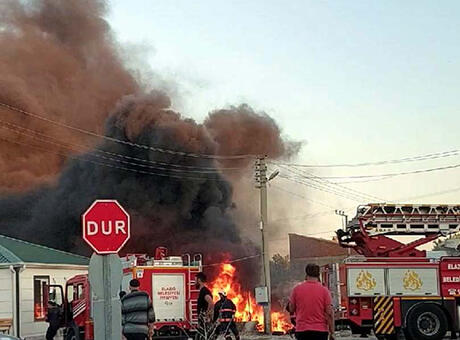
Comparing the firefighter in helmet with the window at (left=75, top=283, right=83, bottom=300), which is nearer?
the firefighter in helmet

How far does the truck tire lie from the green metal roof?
543 inches

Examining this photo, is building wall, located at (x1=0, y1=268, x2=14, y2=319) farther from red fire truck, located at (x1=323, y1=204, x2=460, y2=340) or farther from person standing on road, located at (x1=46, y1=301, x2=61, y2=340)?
red fire truck, located at (x1=323, y1=204, x2=460, y2=340)

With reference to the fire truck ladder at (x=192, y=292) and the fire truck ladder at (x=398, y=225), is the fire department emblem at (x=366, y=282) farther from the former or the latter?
the fire truck ladder at (x=192, y=292)

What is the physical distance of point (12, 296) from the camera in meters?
26.9

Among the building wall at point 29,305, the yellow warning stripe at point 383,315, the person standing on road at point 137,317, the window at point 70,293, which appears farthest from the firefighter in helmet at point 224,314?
the building wall at point 29,305

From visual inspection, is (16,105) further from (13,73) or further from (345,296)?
(345,296)

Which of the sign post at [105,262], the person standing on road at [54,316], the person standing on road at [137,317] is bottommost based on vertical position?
the person standing on road at [54,316]

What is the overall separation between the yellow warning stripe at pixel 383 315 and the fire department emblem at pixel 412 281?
542 millimetres

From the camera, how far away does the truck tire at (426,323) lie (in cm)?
1917

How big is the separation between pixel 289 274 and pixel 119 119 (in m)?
14.8

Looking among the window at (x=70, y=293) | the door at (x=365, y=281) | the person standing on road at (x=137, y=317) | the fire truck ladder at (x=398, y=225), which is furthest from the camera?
the window at (x=70, y=293)

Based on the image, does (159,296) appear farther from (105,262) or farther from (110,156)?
(110,156)

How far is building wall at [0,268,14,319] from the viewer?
26781mm

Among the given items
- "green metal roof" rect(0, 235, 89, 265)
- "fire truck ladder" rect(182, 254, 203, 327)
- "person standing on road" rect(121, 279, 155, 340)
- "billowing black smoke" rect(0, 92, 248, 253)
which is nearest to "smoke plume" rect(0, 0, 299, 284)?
"billowing black smoke" rect(0, 92, 248, 253)
